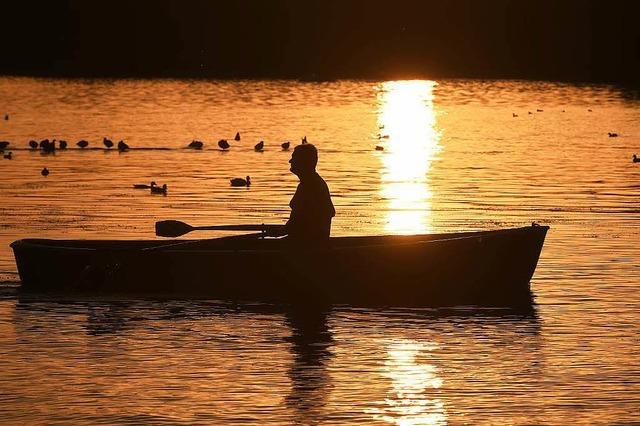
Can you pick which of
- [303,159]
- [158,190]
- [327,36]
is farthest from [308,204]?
[327,36]

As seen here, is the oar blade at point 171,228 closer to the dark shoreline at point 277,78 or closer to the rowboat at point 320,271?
the rowboat at point 320,271

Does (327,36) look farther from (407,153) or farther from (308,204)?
(308,204)

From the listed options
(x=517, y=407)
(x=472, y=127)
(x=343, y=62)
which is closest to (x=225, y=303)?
(x=517, y=407)

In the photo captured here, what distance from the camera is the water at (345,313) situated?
1540cm

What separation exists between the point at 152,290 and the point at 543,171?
83.5 feet

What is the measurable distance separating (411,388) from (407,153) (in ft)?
127

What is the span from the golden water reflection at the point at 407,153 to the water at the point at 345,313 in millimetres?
163

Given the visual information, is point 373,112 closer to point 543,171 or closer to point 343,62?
point 543,171

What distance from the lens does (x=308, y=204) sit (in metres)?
20.6

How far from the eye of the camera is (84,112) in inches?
3105

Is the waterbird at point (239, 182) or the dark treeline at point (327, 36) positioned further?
the dark treeline at point (327, 36)

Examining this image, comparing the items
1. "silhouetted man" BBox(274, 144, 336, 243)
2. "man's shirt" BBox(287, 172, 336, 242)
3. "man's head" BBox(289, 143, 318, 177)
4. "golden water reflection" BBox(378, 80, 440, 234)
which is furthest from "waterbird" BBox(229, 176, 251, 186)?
"man's head" BBox(289, 143, 318, 177)

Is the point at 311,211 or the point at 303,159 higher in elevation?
the point at 303,159

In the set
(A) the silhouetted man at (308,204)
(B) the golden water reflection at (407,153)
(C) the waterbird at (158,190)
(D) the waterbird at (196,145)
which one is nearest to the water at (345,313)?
(B) the golden water reflection at (407,153)
